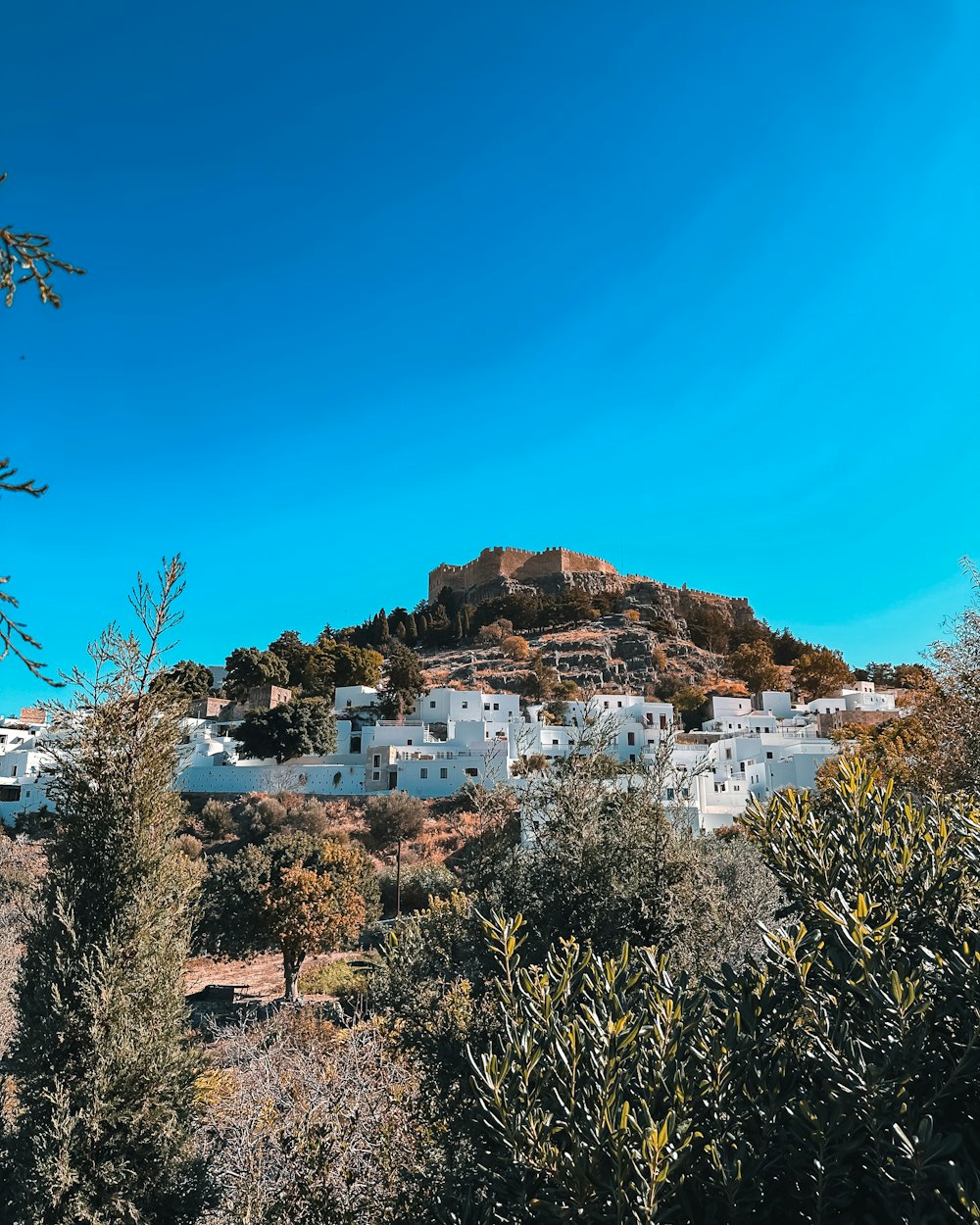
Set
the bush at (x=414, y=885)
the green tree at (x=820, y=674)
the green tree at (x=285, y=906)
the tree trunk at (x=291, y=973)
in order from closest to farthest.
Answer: the tree trunk at (x=291, y=973)
the green tree at (x=285, y=906)
the bush at (x=414, y=885)
the green tree at (x=820, y=674)

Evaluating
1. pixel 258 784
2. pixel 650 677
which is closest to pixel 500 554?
pixel 650 677

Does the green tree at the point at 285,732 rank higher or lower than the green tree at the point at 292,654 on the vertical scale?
lower

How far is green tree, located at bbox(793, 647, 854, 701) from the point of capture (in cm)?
6247

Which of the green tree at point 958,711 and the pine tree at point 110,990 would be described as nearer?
the pine tree at point 110,990

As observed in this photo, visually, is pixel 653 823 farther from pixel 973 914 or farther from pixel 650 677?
pixel 650 677

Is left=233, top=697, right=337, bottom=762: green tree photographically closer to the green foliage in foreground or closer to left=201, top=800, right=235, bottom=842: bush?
left=201, top=800, right=235, bottom=842: bush

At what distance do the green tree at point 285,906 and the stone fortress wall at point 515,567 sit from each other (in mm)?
68640

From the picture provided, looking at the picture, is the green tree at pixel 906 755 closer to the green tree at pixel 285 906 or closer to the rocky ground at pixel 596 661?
the green tree at pixel 285 906

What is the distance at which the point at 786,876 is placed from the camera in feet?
14.3

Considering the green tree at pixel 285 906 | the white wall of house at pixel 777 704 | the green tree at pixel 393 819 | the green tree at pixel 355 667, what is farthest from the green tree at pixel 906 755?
the green tree at pixel 355 667

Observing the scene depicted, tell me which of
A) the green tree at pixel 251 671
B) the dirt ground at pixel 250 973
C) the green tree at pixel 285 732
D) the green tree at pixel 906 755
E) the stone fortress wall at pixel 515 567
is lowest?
the dirt ground at pixel 250 973

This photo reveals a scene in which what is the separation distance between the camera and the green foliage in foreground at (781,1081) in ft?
9.55

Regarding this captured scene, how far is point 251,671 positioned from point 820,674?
45.9m

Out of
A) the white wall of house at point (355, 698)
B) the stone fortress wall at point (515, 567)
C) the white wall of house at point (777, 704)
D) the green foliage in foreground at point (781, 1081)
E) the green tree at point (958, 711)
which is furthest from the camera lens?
the stone fortress wall at point (515, 567)
